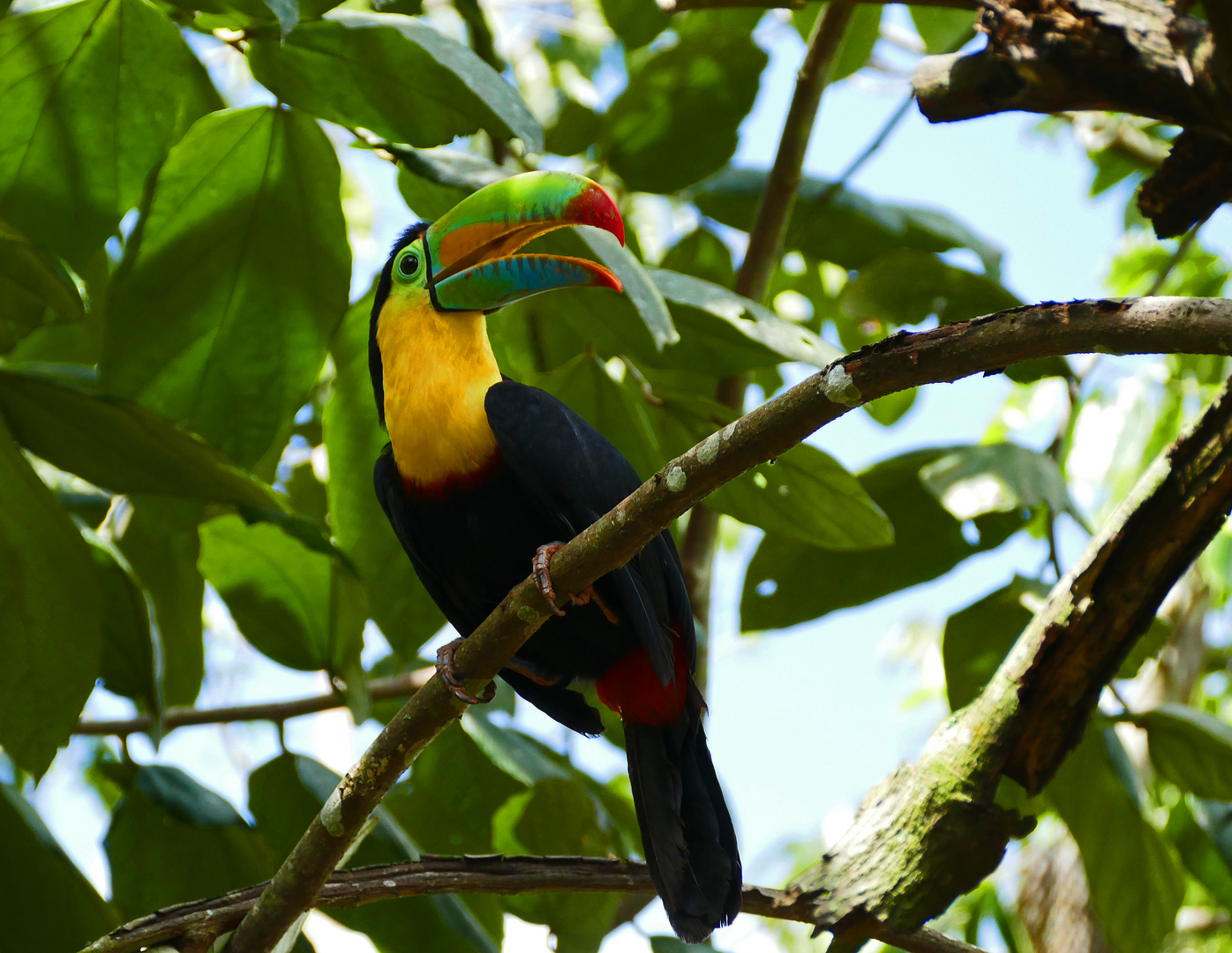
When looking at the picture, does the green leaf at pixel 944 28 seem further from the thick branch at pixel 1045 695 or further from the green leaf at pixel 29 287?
the green leaf at pixel 29 287

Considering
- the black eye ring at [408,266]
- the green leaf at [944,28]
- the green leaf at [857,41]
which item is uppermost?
the green leaf at [857,41]

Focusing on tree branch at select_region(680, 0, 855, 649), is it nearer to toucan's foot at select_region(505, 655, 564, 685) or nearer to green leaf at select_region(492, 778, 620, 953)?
toucan's foot at select_region(505, 655, 564, 685)

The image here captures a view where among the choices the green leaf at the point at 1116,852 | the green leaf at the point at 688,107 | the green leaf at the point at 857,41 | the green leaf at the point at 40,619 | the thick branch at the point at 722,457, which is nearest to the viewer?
the thick branch at the point at 722,457

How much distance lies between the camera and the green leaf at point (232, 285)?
2.39m

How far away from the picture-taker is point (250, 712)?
9.57 ft

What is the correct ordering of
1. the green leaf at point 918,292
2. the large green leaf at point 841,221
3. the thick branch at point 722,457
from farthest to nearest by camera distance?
the large green leaf at point 841,221
the green leaf at point 918,292
the thick branch at point 722,457

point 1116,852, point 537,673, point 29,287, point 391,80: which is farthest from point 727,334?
point 1116,852

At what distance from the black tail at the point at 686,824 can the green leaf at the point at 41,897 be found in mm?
1089

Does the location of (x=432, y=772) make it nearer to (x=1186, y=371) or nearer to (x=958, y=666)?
(x=958, y=666)

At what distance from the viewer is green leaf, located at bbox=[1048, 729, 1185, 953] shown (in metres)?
2.61

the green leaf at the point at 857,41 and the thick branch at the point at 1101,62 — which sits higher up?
the green leaf at the point at 857,41

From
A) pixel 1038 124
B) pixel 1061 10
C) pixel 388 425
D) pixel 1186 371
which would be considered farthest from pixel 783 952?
pixel 1061 10

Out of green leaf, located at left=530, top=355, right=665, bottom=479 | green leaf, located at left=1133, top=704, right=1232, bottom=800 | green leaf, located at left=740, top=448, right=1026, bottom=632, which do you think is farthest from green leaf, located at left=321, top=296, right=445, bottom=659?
green leaf, located at left=1133, top=704, right=1232, bottom=800

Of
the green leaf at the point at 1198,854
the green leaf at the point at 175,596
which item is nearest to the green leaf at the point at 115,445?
the green leaf at the point at 175,596
